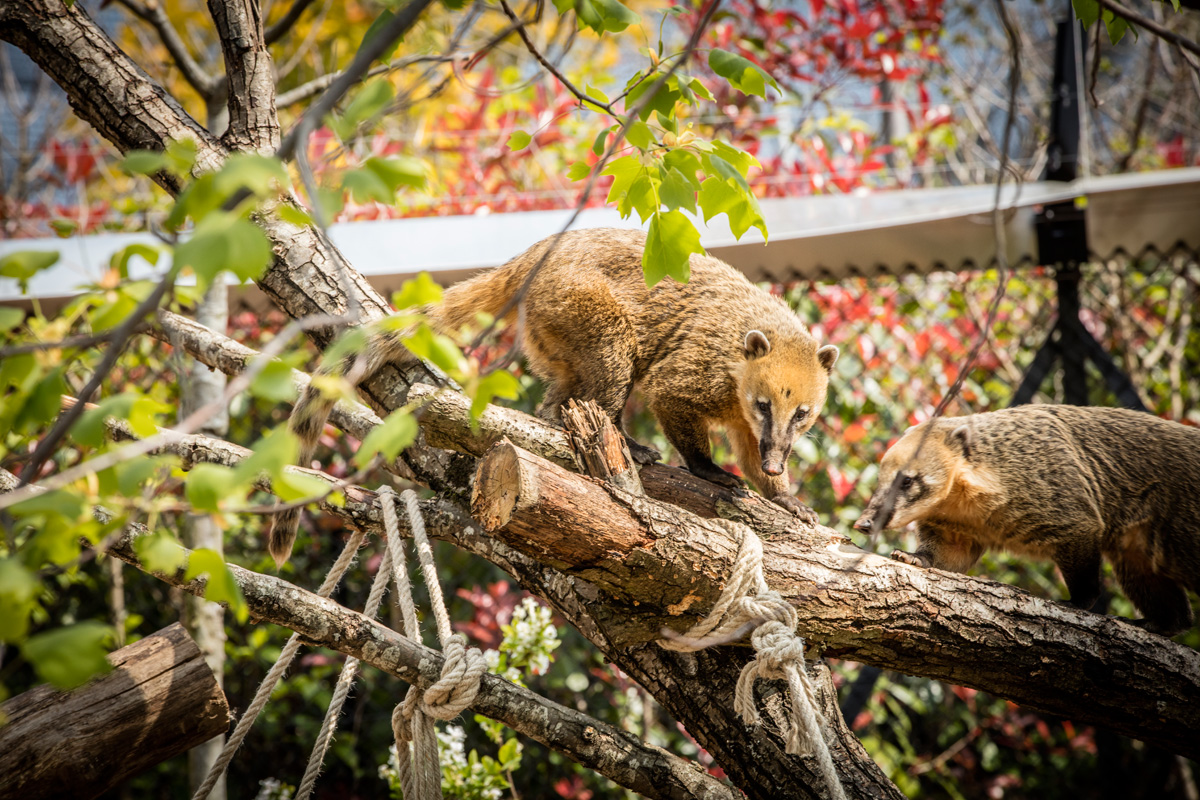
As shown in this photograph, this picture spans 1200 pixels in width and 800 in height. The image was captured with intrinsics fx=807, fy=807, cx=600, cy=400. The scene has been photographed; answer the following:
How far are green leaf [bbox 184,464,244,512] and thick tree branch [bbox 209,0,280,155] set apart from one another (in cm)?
189

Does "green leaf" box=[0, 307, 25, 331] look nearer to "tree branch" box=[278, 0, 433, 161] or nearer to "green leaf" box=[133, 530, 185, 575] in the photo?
"green leaf" box=[133, 530, 185, 575]

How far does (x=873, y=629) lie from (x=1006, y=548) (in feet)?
3.99

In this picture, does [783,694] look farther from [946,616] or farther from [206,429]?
[206,429]

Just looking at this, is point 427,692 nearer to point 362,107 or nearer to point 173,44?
point 362,107

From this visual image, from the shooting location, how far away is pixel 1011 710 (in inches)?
198

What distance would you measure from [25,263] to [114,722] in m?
1.52

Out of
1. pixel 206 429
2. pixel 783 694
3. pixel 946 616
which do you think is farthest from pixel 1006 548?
pixel 206 429

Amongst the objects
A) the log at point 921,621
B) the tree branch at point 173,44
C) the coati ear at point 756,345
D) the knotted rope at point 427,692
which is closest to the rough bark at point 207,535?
the tree branch at point 173,44

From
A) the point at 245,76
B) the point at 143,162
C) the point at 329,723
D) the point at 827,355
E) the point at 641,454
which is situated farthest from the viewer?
the point at 827,355

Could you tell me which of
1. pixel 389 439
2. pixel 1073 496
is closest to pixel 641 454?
pixel 1073 496

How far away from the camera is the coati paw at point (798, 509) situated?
2928mm

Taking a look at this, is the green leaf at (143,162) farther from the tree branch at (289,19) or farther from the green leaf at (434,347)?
the tree branch at (289,19)

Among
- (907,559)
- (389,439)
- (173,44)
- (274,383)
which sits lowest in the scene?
(907,559)

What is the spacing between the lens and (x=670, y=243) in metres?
2.07
